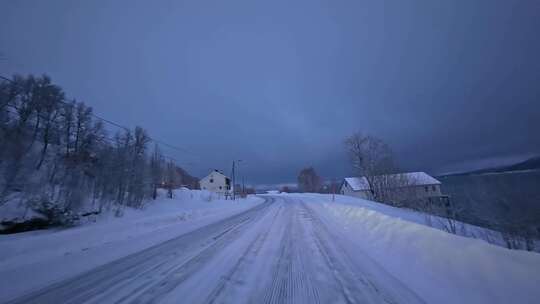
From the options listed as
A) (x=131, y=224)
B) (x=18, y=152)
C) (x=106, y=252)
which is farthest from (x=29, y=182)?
(x=106, y=252)

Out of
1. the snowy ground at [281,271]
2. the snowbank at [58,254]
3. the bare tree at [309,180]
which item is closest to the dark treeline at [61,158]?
the snowbank at [58,254]

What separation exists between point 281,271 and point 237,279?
91 centimetres

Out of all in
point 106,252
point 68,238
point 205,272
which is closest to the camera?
point 205,272

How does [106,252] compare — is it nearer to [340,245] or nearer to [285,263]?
[285,263]

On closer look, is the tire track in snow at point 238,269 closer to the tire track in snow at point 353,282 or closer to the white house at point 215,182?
the tire track in snow at point 353,282

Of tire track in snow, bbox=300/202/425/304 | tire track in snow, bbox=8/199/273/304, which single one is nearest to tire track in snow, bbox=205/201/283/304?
tire track in snow, bbox=8/199/273/304

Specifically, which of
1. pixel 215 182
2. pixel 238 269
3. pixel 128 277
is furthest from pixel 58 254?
pixel 215 182

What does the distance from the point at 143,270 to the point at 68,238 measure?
5.23 m

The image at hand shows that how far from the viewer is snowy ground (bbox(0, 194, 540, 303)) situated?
Result: 3.03 m

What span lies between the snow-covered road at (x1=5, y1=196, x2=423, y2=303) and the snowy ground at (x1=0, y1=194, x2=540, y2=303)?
2 cm

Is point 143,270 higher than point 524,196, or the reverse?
point 524,196

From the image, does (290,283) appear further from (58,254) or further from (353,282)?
(58,254)

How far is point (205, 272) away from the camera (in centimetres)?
415

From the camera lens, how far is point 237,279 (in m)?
3.79
